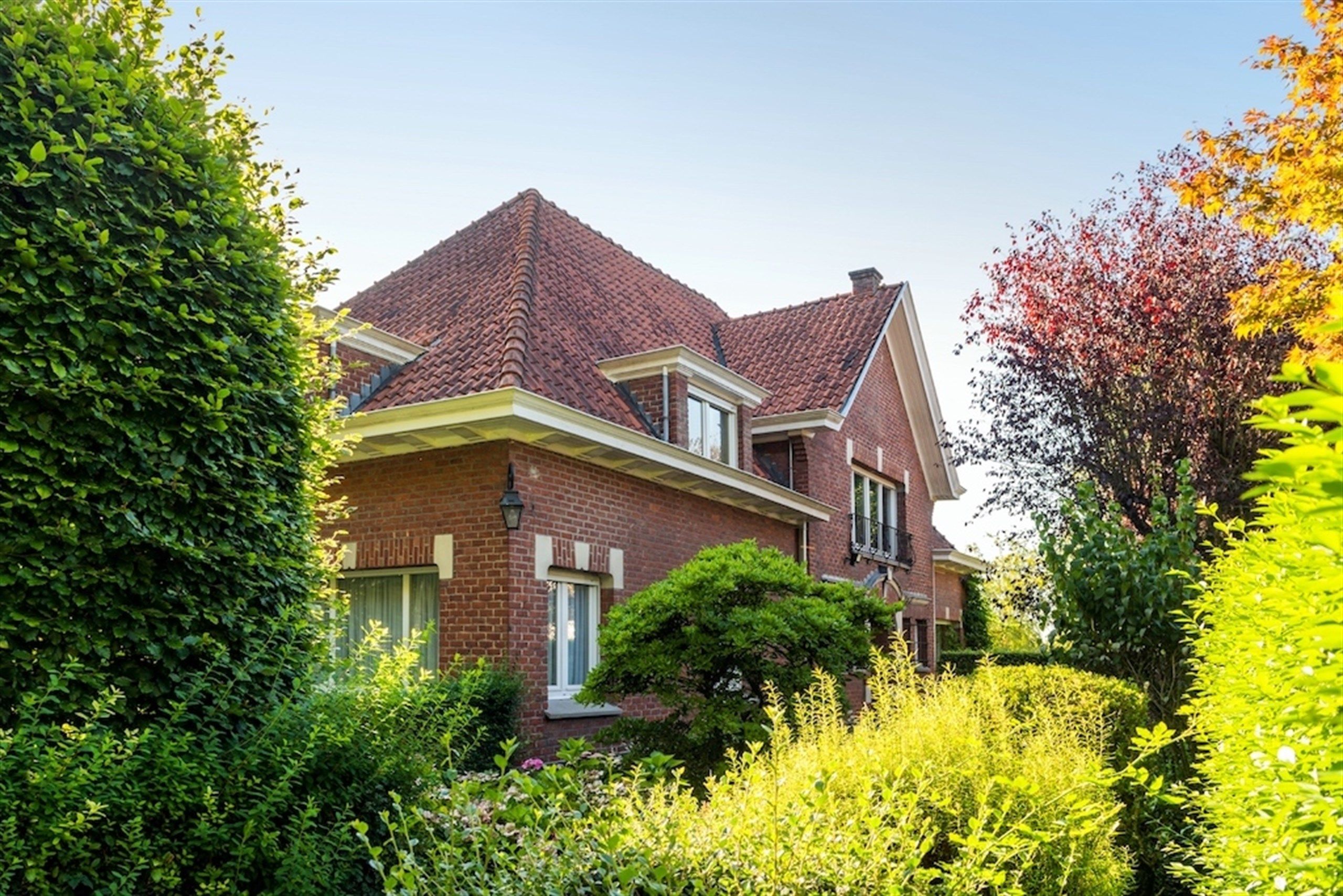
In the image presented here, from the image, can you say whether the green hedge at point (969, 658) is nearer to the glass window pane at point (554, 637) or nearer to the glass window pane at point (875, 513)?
the glass window pane at point (875, 513)

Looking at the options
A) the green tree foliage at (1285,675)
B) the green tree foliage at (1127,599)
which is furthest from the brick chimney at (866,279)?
the green tree foliage at (1285,675)

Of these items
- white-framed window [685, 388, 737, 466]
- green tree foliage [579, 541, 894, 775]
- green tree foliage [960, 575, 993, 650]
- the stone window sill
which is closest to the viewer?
green tree foliage [579, 541, 894, 775]

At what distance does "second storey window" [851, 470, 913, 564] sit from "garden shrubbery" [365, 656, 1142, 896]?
14.2 metres

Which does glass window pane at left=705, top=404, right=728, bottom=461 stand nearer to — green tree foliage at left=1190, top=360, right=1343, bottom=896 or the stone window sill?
the stone window sill

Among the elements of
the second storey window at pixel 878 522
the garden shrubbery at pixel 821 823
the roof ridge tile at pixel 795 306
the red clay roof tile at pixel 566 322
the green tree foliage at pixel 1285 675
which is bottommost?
the garden shrubbery at pixel 821 823

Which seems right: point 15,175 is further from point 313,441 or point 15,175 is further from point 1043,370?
point 1043,370

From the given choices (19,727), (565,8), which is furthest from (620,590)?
(19,727)

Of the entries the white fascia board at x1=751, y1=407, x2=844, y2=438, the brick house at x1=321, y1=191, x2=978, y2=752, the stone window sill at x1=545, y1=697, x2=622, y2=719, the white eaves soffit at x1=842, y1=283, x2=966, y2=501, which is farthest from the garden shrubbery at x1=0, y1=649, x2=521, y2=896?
the white eaves soffit at x1=842, y1=283, x2=966, y2=501

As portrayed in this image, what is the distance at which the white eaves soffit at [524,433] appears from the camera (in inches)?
424

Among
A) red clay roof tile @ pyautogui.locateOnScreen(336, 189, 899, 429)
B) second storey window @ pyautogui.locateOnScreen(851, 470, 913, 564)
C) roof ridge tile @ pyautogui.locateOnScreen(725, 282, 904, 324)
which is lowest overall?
second storey window @ pyautogui.locateOnScreen(851, 470, 913, 564)

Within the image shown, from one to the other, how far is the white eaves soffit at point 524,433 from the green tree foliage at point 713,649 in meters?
2.39

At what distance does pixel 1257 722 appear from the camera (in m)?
3.67

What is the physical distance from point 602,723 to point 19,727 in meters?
9.10

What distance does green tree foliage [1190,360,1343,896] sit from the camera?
1.69m
